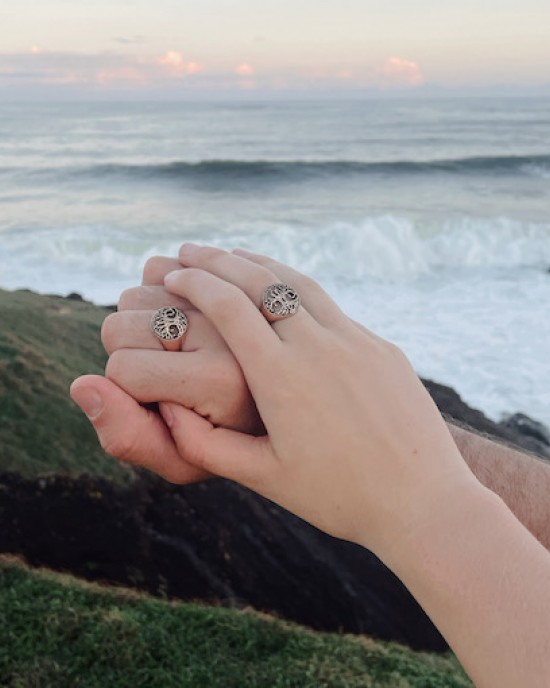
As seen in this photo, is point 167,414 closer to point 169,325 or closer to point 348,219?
point 169,325

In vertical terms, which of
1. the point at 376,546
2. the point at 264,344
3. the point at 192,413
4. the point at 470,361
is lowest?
the point at 470,361

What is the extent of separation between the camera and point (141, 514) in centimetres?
342

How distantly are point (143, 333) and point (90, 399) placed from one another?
21 cm

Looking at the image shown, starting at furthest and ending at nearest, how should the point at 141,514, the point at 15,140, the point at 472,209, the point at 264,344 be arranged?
the point at 15,140 → the point at 472,209 → the point at 141,514 → the point at 264,344

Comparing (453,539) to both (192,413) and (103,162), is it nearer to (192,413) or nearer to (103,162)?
(192,413)

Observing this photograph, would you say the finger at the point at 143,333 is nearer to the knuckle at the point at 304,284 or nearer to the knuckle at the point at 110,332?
the knuckle at the point at 110,332

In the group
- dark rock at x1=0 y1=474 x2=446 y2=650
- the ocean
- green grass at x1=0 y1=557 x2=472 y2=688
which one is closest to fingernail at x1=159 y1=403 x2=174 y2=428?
green grass at x1=0 y1=557 x2=472 y2=688

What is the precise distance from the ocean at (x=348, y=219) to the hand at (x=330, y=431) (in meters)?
6.54

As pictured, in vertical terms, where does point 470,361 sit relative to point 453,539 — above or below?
below

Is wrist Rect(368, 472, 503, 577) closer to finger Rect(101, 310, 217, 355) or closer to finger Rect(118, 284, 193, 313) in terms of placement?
finger Rect(101, 310, 217, 355)

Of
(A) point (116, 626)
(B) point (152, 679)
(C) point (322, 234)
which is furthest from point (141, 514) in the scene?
(C) point (322, 234)

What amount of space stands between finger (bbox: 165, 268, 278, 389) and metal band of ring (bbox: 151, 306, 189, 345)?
5 centimetres

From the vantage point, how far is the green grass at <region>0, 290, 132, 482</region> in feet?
11.3

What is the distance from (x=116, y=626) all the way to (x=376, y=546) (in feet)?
6.18
